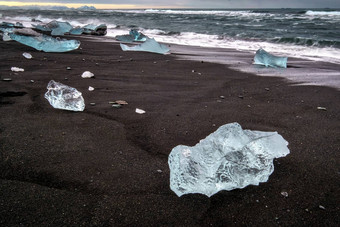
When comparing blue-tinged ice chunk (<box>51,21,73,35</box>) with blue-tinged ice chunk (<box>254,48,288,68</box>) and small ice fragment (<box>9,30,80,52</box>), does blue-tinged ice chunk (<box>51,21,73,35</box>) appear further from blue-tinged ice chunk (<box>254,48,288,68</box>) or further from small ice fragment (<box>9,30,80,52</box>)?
blue-tinged ice chunk (<box>254,48,288,68</box>)

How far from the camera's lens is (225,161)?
52.6 inches

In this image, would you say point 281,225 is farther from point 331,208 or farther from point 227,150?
point 227,150

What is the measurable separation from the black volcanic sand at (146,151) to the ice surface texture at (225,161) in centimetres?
6

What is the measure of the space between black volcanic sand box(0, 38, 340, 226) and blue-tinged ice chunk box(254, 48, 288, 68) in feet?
5.02

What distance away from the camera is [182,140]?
191 centimetres

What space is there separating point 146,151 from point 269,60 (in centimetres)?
411

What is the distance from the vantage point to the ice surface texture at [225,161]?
51.4 inches

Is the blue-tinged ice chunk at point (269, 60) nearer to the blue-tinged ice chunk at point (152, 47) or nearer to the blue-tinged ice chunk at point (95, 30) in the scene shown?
the blue-tinged ice chunk at point (152, 47)

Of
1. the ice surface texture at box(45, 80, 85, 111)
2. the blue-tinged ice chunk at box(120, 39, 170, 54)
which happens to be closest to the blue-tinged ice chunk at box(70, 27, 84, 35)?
the blue-tinged ice chunk at box(120, 39, 170, 54)

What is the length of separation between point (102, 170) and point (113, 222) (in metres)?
0.41

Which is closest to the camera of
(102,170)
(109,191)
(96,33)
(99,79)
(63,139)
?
(109,191)

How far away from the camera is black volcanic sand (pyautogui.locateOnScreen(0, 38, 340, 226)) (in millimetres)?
1197

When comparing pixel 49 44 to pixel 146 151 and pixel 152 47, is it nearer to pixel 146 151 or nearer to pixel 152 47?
pixel 152 47

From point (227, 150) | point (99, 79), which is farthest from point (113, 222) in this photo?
point (99, 79)
